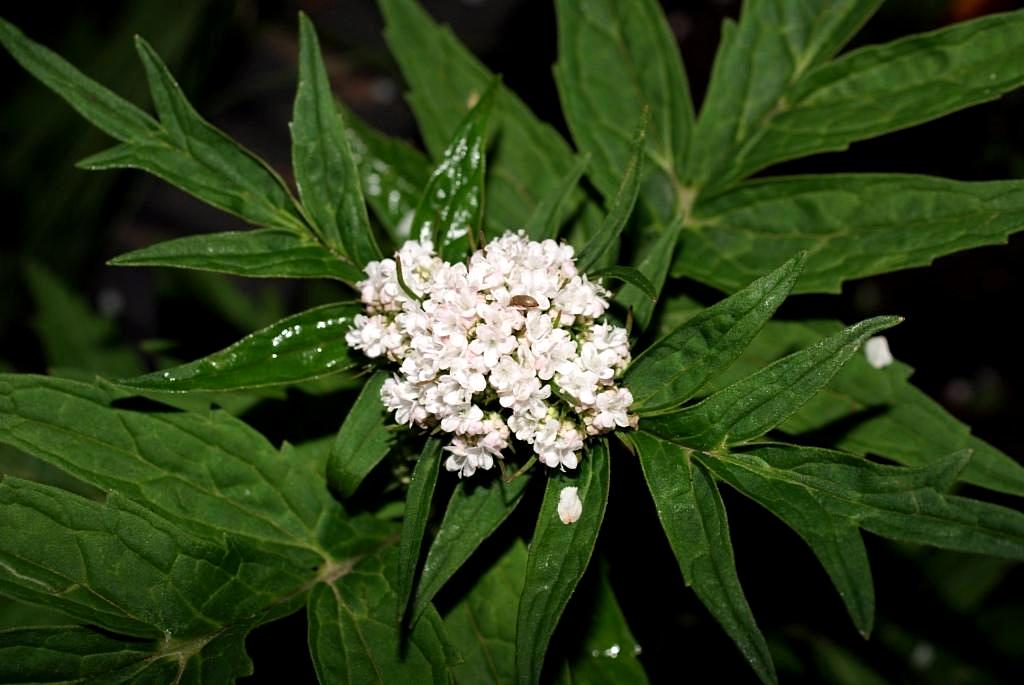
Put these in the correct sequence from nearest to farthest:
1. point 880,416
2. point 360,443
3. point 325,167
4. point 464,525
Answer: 1. point 464,525
2. point 360,443
3. point 325,167
4. point 880,416

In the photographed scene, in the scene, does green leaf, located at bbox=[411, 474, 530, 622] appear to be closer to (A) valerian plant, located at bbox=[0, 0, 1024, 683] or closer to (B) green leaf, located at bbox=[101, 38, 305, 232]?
(A) valerian plant, located at bbox=[0, 0, 1024, 683]

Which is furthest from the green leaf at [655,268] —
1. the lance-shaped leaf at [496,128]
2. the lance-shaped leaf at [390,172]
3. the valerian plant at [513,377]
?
the lance-shaped leaf at [390,172]

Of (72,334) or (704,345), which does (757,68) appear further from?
(72,334)

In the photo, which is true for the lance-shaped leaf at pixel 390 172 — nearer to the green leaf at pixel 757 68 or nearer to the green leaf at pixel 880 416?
the green leaf at pixel 757 68

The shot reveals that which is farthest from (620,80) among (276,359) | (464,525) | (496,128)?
(464,525)

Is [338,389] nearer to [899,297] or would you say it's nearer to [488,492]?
[488,492]

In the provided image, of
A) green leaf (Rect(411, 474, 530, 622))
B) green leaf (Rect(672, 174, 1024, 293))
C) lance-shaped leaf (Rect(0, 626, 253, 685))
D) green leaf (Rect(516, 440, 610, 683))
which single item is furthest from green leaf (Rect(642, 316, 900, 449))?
lance-shaped leaf (Rect(0, 626, 253, 685))

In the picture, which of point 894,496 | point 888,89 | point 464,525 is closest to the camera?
point 894,496

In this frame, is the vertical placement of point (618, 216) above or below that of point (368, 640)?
above
